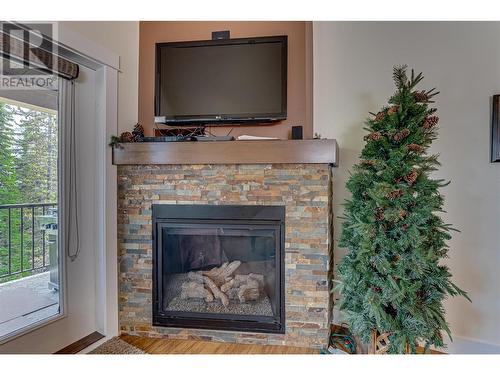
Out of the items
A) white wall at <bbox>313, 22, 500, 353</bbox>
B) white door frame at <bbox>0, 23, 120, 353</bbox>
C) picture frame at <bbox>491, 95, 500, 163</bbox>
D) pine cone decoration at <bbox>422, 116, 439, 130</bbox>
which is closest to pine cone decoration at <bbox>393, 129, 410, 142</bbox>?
Answer: pine cone decoration at <bbox>422, 116, 439, 130</bbox>

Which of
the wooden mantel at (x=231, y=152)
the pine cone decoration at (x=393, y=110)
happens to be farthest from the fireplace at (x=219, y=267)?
the pine cone decoration at (x=393, y=110)

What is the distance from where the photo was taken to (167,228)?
208 centimetres

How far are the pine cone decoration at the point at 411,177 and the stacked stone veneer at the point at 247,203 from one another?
0.52 metres

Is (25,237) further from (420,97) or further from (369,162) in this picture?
(420,97)

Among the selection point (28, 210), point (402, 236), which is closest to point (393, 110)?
point (402, 236)

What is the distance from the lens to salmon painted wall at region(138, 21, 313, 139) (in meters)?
2.18

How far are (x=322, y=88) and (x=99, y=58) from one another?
1602mm

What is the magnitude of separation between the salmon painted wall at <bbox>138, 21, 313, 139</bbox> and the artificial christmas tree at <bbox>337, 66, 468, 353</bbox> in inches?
28.7

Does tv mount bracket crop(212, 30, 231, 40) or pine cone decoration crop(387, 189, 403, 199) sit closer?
pine cone decoration crop(387, 189, 403, 199)

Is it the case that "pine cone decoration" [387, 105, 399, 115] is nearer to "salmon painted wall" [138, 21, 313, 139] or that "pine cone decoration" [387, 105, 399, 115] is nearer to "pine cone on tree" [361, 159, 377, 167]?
"pine cone on tree" [361, 159, 377, 167]
